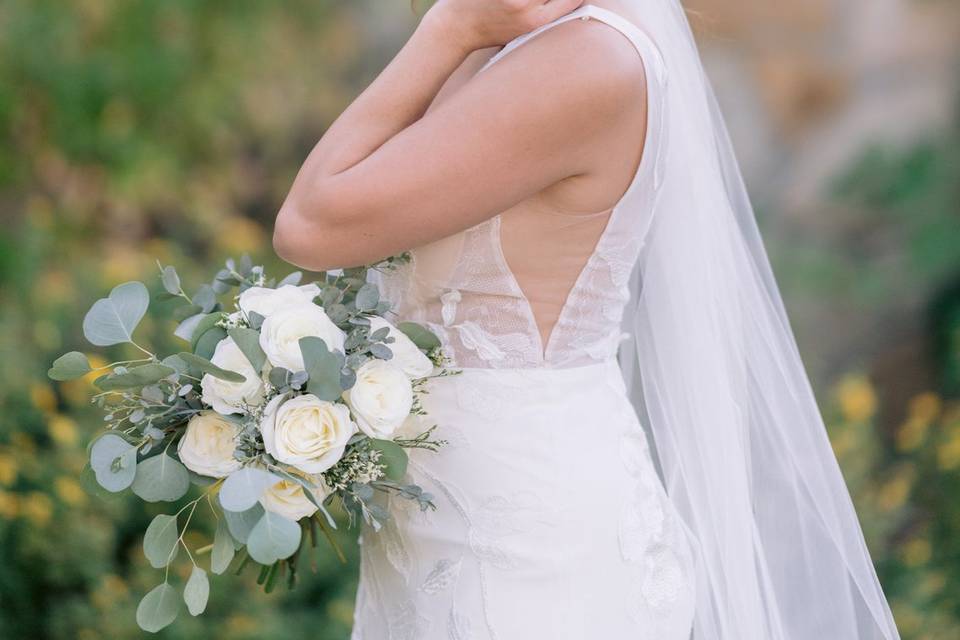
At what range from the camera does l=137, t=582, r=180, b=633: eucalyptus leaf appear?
1.71 metres

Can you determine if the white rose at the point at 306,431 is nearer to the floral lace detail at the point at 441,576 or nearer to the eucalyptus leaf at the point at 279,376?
the eucalyptus leaf at the point at 279,376

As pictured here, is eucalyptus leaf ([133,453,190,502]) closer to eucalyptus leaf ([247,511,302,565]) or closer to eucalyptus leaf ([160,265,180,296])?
eucalyptus leaf ([247,511,302,565])

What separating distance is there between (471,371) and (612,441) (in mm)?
308

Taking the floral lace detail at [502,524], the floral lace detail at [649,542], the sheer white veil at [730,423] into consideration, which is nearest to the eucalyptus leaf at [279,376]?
the floral lace detail at [502,524]

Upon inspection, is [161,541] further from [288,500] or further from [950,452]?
[950,452]

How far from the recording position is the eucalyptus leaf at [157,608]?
1715 mm

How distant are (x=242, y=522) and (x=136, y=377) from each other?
0.29 metres

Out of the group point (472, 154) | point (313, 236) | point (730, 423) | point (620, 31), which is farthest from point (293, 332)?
point (730, 423)

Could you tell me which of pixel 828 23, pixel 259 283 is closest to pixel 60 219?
pixel 259 283

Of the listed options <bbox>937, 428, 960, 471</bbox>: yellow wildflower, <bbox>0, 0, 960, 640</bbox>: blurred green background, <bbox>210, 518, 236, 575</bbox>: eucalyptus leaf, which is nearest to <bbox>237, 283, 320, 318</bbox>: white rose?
<bbox>210, 518, 236, 575</bbox>: eucalyptus leaf

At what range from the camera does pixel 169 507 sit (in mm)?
3391

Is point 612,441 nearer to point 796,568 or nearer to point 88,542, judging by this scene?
point 796,568

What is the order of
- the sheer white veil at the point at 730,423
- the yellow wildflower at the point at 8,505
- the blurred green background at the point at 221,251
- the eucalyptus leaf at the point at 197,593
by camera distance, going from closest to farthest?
1. the eucalyptus leaf at the point at 197,593
2. the sheer white veil at the point at 730,423
3. the yellow wildflower at the point at 8,505
4. the blurred green background at the point at 221,251

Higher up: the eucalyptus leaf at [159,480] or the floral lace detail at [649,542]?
the eucalyptus leaf at [159,480]
